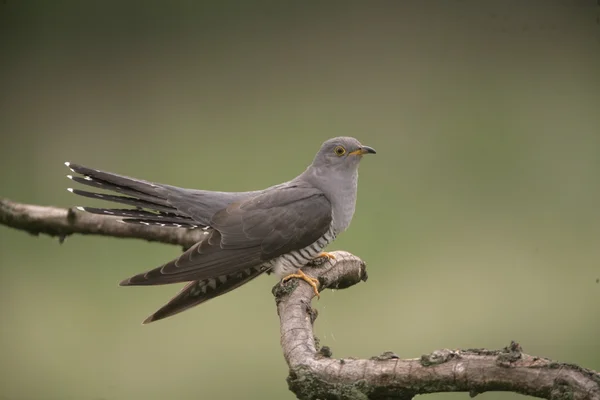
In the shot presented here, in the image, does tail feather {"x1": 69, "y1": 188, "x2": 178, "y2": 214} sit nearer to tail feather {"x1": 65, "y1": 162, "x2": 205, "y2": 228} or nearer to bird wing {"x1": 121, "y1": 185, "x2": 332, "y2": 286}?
tail feather {"x1": 65, "y1": 162, "x2": 205, "y2": 228}

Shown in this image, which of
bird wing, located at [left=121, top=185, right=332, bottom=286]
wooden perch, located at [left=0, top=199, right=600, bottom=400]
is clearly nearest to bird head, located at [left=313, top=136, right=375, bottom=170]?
bird wing, located at [left=121, top=185, right=332, bottom=286]

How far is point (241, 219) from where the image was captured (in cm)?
223

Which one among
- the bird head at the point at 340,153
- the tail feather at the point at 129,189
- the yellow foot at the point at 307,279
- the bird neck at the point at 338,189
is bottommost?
the yellow foot at the point at 307,279

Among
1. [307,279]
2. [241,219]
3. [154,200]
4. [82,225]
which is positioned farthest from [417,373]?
[82,225]

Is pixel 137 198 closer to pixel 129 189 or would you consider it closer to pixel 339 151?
pixel 129 189

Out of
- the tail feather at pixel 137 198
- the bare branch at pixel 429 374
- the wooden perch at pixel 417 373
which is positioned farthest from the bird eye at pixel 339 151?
the bare branch at pixel 429 374

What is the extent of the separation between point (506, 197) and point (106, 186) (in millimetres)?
3023

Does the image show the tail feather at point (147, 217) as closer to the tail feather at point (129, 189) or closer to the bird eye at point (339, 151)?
the tail feather at point (129, 189)

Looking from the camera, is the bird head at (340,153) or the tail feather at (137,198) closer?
the tail feather at (137,198)

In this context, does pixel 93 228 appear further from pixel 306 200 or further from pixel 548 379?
pixel 548 379

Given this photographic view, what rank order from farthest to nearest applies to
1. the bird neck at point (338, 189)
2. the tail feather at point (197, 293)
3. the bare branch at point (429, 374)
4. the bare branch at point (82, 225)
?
the bare branch at point (82, 225), the bird neck at point (338, 189), the tail feather at point (197, 293), the bare branch at point (429, 374)

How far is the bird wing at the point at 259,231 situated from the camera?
6.89ft

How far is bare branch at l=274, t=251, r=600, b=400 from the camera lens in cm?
126

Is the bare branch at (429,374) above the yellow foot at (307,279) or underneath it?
underneath
